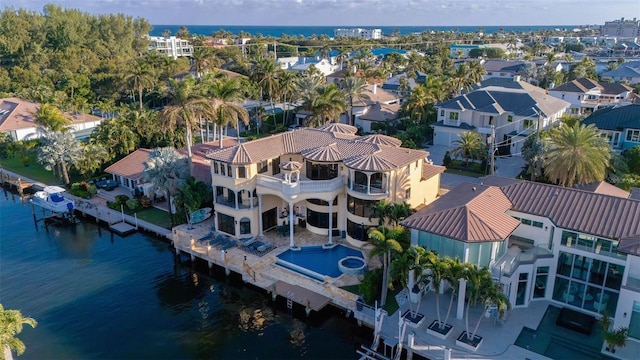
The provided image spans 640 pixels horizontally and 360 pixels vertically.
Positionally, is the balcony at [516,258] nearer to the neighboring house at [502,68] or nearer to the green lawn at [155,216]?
the green lawn at [155,216]

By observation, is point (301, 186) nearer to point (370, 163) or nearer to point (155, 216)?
point (370, 163)

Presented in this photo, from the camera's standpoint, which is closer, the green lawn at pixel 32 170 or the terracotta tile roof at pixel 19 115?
the green lawn at pixel 32 170

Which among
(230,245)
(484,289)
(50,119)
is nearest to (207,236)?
(230,245)

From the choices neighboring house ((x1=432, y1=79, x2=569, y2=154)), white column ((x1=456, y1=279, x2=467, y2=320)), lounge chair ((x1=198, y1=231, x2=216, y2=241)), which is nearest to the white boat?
lounge chair ((x1=198, y1=231, x2=216, y2=241))

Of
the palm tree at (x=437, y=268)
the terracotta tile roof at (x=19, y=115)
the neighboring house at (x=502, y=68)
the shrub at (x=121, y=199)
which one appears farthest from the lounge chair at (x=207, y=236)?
the neighboring house at (x=502, y=68)

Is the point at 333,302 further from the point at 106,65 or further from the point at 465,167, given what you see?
the point at 106,65

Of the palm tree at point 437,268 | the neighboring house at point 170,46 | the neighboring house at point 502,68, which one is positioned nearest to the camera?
the palm tree at point 437,268

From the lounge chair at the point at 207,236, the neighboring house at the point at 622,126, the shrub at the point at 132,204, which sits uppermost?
the neighboring house at the point at 622,126
